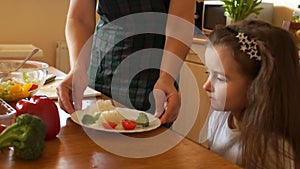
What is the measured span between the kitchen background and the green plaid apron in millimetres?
→ 1553

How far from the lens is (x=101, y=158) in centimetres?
75

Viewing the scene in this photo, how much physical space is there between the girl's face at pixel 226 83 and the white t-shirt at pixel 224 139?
79 mm

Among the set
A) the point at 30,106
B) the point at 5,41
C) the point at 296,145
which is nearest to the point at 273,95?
the point at 296,145

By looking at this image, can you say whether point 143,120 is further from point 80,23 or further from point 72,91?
point 80,23

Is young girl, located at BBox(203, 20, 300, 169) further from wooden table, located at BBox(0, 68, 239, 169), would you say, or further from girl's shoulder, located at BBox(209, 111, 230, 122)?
wooden table, located at BBox(0, 68, 239, 169)

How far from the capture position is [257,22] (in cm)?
113

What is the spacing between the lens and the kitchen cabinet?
2703 mm

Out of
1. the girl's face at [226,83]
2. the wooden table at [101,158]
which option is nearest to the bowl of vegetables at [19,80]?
the wooden table at [101,158]

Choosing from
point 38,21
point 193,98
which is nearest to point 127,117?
point 193,98

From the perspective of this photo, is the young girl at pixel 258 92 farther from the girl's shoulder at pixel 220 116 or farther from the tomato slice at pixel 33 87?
the tomato slice at pixel 33 87

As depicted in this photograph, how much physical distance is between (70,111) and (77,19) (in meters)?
0.42

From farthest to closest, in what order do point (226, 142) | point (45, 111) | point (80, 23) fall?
point (80, 23), point (226, 142), point (45, 111)

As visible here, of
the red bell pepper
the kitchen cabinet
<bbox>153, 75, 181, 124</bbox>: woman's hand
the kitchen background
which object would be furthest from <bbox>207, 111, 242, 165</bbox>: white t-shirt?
the kitchen background

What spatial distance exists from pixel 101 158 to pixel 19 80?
662mm
